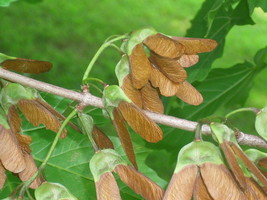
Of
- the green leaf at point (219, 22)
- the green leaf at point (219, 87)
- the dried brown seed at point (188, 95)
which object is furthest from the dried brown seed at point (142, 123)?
the green leaf at point (219, 87)

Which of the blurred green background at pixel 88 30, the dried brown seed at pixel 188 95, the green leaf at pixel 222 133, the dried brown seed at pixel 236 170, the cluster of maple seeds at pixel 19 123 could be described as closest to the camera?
the dried brown seed at pixel 236 170

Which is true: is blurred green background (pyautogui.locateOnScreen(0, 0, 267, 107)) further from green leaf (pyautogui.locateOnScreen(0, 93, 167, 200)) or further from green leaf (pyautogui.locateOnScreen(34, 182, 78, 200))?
green leaf (pyautogui.locateOnScreen(34, 182, 78, 200))

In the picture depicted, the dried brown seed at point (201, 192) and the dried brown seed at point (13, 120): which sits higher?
the dried brown seed at point (201, 192)

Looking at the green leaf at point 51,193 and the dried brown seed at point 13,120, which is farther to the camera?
the dried brown seed at point 13,120

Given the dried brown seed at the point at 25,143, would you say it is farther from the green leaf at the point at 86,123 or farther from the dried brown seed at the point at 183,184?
the dried brown seed at the point at 183,184

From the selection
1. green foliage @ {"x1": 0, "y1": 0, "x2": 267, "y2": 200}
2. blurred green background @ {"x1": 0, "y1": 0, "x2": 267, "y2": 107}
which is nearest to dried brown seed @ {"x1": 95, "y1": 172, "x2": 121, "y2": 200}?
green foliage @ {"x1": 0, "y1": 0, "x2": 267, "y2": 200}

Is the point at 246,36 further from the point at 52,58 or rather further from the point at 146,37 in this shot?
the point at 146,37

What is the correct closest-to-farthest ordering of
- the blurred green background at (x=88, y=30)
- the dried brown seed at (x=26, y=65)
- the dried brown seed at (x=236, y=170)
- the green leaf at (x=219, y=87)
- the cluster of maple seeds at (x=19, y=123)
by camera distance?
the dried brown seed at (x=236, y=170), the cluster of maple seeds at (x=19, y=123), the dried brown seed at (x=26, y=65), the green leaf at (x=219, y=87), the blurred green background at (x=88, y=30)

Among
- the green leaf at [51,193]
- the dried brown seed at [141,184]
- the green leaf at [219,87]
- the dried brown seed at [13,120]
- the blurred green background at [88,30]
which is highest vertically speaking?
the dried brown seed at [141,184]

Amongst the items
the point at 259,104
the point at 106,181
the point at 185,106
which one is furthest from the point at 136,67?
the point at 259,104
